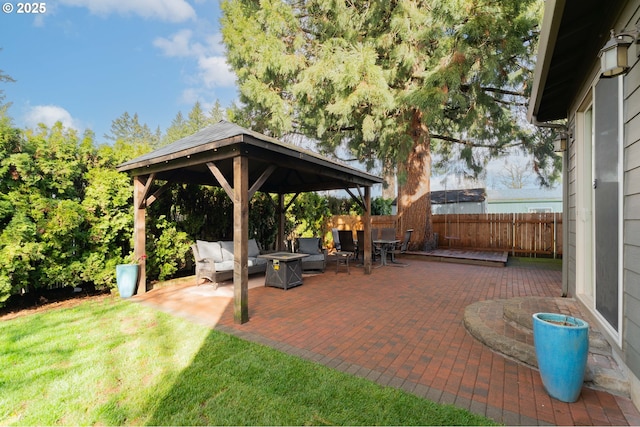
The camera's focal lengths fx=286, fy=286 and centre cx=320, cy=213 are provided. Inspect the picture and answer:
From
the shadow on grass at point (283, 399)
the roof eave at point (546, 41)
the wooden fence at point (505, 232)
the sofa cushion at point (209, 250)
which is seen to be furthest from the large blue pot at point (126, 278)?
the wooden fence at point (505, 232)

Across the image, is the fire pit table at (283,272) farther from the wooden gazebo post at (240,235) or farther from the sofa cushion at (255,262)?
the wooden gazebo post at (240,235)

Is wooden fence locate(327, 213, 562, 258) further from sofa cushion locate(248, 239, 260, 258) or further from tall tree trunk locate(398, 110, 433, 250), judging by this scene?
sofa cushion locate(248, 239, 260, 258)

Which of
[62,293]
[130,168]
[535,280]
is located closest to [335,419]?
[130,168]

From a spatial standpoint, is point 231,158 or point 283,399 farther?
point 231,158

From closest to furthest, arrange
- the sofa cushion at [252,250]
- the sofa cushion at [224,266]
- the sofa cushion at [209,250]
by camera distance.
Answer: the sofa cushion at [224,266] < the sofa cushion at [209,250] < the sofa cushion at [252,250]

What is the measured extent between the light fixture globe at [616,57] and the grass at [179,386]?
8.75ft

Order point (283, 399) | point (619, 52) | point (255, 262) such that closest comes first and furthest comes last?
point (619, 52), point (283, 399), point (255, 262)

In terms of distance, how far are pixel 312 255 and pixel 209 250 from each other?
2488 mm

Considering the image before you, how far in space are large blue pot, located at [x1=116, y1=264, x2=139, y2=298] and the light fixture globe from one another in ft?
21.6

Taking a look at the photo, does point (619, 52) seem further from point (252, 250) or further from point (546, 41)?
point (252, 250)

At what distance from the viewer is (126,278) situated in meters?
5.09

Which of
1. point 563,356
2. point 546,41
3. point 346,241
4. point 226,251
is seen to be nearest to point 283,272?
point 226,251

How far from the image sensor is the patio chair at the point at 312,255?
286 inches

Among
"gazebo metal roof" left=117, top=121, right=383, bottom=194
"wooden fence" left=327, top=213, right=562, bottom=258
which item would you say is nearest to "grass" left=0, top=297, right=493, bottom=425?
"gazebo metal roof" left=117, top=121, right=383, bottom=194
